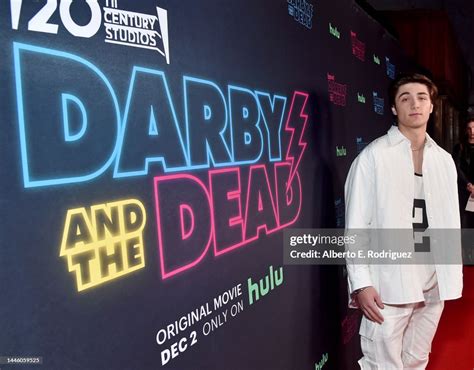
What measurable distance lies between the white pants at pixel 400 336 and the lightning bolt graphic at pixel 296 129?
0.69 m

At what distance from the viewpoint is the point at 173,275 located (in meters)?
1.24

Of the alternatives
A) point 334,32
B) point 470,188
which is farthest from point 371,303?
point 470,188

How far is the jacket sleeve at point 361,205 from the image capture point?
75.2 inches

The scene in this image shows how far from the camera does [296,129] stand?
2.10 meters

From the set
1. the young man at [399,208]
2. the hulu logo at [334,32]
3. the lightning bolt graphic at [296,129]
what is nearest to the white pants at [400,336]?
the young man at [399,208]

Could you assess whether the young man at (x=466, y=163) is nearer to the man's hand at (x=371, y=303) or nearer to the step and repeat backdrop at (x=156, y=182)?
the step and repeat backdrop at (x=156, y=182)

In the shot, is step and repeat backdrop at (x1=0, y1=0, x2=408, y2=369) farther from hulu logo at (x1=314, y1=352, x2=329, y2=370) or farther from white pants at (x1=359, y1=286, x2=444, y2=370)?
white pants at (x1=359, y1=286, x2=444, y2=370)

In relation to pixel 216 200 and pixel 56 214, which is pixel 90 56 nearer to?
pixel 56 214

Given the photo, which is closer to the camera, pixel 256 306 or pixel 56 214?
pixel 56 214

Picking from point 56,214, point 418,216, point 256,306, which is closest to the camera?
point 56,214

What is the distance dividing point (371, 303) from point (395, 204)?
0.41 meters

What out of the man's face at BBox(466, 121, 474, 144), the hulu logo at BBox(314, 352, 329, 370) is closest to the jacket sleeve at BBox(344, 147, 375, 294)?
the hulu logo at BBox(314, 352, 329, 370)

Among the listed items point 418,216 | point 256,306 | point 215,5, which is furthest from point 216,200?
point 418,216

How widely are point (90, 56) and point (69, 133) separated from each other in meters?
0.18
